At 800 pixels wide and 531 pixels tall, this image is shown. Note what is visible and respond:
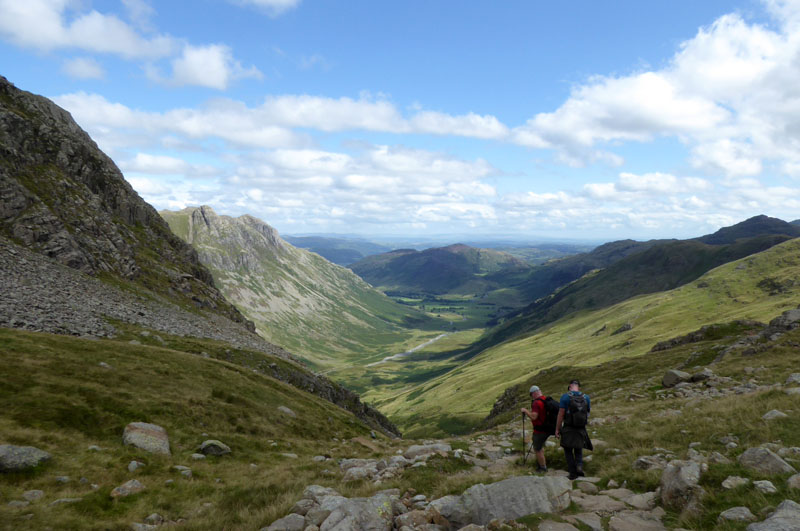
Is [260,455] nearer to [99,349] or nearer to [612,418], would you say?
[99,349]

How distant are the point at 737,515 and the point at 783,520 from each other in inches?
43.9

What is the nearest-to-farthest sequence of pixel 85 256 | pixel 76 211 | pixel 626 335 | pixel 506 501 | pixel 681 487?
pixel 681 487, pixel 506 501, pixel 85 256, pixel 76 211, pixel 626 335

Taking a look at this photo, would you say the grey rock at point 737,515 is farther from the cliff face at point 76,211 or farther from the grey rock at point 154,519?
the cliff face at point 76,211

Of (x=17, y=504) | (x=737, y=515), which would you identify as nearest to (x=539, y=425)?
(x=737, y=515)

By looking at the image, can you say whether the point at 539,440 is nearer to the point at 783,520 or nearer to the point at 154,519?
the point at 783,520

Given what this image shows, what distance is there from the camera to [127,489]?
1582cm

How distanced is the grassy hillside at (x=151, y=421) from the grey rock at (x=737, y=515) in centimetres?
1289

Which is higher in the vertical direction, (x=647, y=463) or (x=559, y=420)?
(x=559, y=420)

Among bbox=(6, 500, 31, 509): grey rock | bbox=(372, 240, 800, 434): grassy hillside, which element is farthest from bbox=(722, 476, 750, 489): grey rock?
bbox=(372, 240, 800, 434): grassy hillside

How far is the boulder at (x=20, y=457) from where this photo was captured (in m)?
15.3

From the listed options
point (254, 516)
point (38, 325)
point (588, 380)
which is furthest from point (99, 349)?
point (588, 380)

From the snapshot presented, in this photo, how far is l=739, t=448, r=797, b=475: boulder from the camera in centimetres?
1160

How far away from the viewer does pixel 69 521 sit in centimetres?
1227

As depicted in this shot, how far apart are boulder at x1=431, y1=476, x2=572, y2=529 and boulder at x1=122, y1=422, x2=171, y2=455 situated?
17.6 meters
